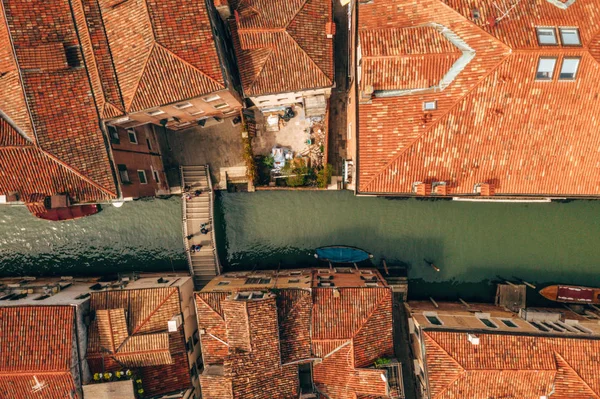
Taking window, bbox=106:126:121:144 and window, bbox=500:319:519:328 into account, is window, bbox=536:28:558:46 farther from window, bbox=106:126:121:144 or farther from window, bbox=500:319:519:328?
window, bbox=106:126:121:144

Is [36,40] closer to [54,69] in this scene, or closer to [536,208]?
[54,69]

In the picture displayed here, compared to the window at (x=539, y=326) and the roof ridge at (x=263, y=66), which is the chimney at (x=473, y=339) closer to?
the window at (x=539, y=326)

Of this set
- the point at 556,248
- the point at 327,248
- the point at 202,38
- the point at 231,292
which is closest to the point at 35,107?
the point at 202,38

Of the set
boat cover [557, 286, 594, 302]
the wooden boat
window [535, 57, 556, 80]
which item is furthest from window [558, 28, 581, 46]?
boat cover [557, 286, 594, 302]

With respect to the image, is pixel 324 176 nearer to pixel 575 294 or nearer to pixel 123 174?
pixel 123 174

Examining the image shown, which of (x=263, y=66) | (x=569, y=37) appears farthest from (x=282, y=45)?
(x=569, y=37)

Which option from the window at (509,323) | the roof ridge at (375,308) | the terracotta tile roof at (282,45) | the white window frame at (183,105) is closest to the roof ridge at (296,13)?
the terracotta tile roof at (282,45)
